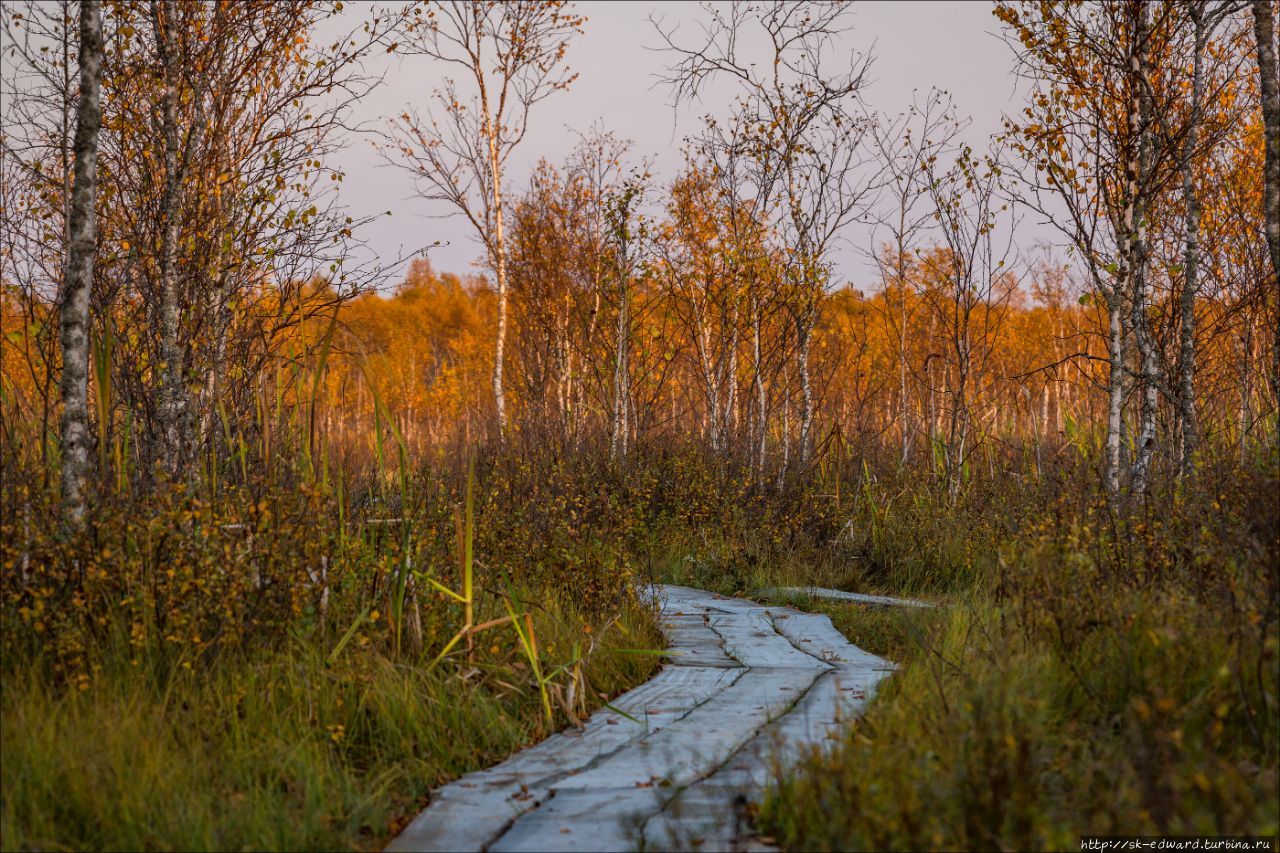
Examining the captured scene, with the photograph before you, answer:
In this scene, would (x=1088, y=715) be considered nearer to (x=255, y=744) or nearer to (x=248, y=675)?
(x=255, y=744)

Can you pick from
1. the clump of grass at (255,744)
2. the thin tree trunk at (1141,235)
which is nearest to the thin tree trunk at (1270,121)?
the thin tree trunk at (1141,235)

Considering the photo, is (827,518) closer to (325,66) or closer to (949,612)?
(949,612)

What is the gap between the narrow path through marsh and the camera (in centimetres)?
273

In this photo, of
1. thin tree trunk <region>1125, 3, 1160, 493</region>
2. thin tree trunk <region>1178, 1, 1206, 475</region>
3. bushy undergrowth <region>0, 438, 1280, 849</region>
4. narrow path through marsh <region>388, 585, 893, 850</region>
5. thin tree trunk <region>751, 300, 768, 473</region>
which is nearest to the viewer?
bushy undergrowth <region>0, 438, 1280, 849</region>

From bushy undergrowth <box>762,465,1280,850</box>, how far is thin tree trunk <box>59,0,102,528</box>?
316cm

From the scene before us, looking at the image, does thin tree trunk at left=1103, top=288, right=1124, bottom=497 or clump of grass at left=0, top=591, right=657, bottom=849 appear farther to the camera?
thin tree trunk at left=1103, top=288, right=1124, bottom=497

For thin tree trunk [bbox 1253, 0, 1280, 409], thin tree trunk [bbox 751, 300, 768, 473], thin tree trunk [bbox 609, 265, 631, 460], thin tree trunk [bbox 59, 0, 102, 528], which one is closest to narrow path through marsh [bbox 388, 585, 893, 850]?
thin tree trunk [bbox 59, 0, 102, 528]

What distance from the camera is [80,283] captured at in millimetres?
4027

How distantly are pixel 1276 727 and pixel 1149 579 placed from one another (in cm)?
172

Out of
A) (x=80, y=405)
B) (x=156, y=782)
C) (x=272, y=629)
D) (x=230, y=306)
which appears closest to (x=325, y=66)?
(x=230, y=306)

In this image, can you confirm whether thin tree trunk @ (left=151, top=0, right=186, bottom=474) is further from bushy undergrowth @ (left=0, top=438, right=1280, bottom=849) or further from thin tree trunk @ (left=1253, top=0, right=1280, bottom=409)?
thin tree trunk @ (left=1253, top=0, right=1280, bottom=409)

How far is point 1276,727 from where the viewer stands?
2992 millimetres

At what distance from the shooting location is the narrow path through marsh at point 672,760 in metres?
2.73

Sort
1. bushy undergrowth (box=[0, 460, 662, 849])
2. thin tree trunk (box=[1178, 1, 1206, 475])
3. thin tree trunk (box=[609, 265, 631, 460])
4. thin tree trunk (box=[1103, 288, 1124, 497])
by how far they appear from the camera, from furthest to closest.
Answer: thin tree trunk (box=[609, 265, 631, 460]), thin tree trunk (box=[1103, 288, 1124, 497]), thin tree trunk (box=[1178, 1, 1206, 475]), bushy undergrowth (box=[0, 460, 662, 849])
